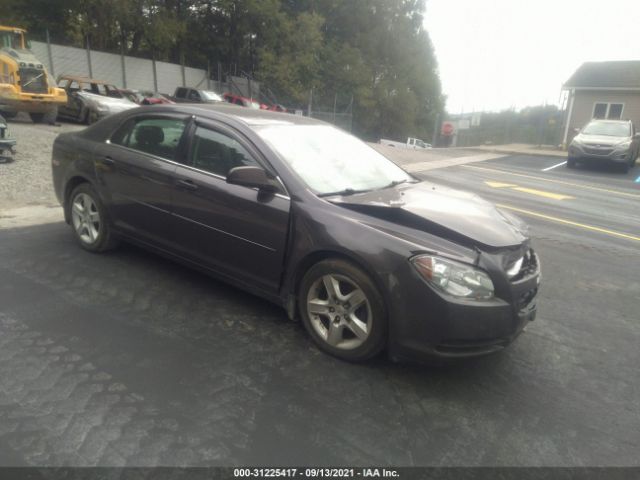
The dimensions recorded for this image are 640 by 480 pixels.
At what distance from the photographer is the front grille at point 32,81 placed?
47.3 feet

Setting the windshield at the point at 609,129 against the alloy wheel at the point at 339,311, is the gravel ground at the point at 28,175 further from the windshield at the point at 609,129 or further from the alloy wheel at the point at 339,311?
the windshield at the point at 609,129

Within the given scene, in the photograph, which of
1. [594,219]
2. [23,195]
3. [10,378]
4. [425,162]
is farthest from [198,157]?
[425,162]

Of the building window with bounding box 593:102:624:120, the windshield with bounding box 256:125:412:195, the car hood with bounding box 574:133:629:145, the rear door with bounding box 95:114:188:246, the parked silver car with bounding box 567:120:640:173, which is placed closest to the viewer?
the windshield with bounding box 256:125:412:195

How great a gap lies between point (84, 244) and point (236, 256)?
2.12 meters

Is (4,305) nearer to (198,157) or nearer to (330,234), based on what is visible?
(198,157)

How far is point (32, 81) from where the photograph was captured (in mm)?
14477

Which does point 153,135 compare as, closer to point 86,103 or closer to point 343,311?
point 343,311

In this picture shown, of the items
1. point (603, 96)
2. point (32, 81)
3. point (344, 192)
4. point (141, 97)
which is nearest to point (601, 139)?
point (603, 96)

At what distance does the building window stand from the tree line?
1820cm

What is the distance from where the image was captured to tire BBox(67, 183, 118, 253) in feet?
15.6

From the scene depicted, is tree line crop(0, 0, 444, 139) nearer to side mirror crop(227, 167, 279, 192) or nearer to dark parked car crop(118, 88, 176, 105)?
Result: dark parked car crop(118, 88, 176, 105)

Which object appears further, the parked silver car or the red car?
the red car

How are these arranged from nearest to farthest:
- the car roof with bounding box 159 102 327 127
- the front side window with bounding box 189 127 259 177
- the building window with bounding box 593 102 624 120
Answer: the front side window with bounding box 189 127 259 177 → the car roof with bounding box 159 102 327 127 → the building window with bounding box 593 102 624 120

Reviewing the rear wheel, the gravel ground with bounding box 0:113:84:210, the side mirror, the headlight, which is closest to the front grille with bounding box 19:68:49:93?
the rear wheel
